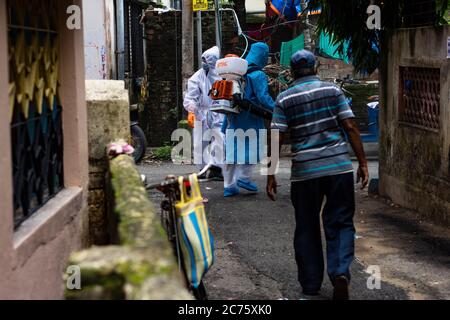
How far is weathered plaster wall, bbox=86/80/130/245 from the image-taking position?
283 inches

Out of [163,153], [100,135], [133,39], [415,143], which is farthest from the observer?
[133,39]

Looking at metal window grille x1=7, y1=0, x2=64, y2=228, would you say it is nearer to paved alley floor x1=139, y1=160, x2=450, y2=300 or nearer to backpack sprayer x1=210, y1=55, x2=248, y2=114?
paved alley floor x1=139, y1=160, x2=450, y2=300

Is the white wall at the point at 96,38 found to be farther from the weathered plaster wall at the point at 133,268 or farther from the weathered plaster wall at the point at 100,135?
the weathered plaster wall at the point at 133,268

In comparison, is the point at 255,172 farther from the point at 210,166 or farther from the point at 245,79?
the point at 245,79

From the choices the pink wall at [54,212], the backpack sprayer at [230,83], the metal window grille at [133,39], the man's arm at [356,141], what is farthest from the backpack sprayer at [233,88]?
the metal window grille at [133,39]

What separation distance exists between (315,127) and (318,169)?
318 mm

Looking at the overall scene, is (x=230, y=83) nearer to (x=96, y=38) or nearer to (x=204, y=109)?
(x=204, y=109)

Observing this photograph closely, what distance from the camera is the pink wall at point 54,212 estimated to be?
4652mm

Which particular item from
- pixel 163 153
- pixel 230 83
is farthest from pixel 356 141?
pixel 163 153

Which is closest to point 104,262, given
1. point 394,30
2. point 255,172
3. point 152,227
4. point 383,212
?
point 152,227

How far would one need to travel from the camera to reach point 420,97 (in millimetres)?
10453

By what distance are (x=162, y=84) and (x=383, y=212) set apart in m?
8.29

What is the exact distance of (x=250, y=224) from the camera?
31.3 feet

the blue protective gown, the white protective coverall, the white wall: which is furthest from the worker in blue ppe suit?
the white wall
